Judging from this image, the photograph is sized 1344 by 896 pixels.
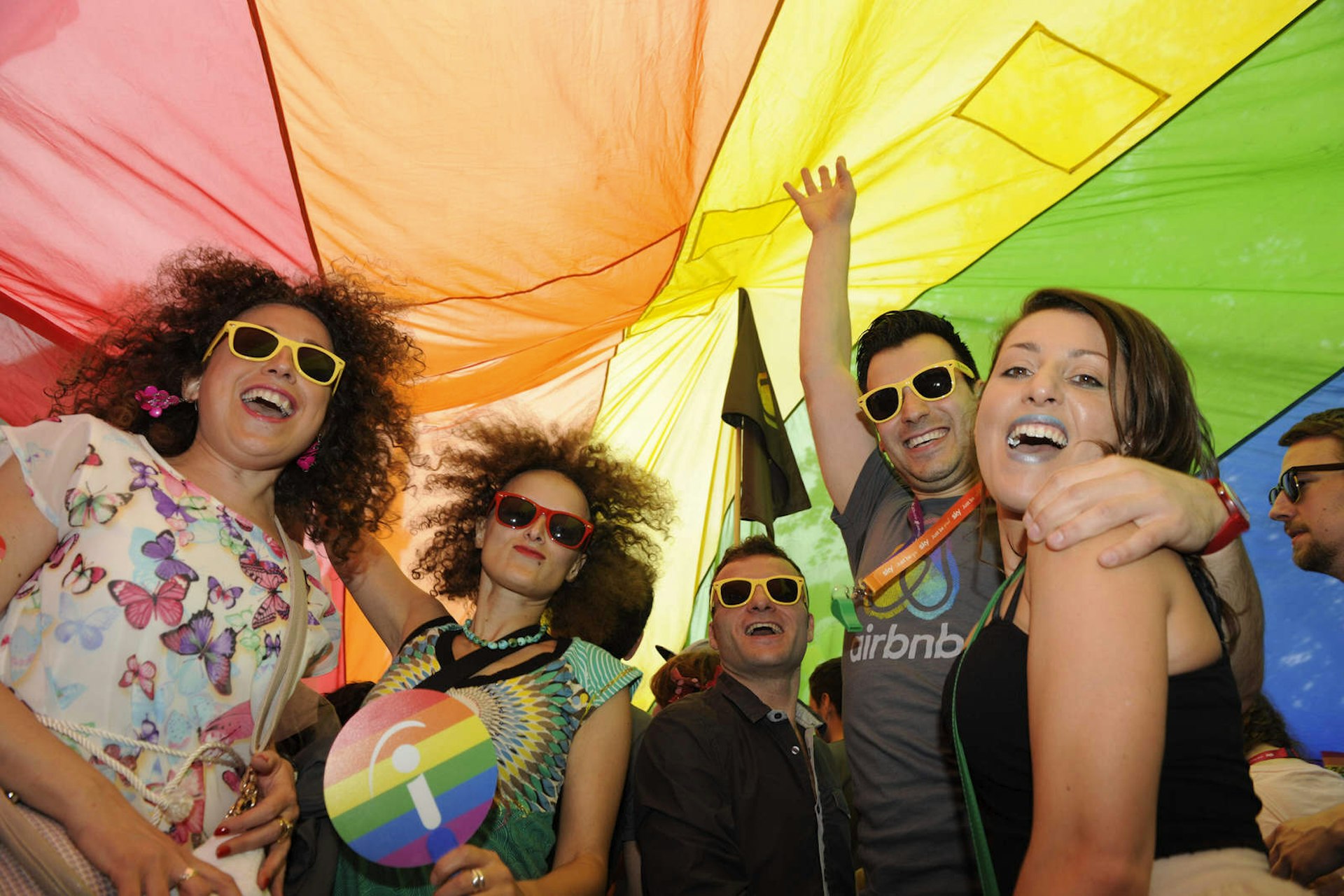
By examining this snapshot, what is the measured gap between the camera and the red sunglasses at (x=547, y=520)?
2781 mm

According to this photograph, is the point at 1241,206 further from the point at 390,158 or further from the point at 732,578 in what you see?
the point at 390,158

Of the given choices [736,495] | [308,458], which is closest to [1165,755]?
[308,458]

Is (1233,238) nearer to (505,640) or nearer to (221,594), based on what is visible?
(505,640)

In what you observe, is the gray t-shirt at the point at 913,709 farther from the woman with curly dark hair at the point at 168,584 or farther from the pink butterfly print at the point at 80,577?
the pink butterfly print at the point at 80,577

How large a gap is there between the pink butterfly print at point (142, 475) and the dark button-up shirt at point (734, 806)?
1.69 meters

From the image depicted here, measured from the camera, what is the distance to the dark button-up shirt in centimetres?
273

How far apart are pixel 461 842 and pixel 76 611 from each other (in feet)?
2.74

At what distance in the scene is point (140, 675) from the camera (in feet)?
5.85

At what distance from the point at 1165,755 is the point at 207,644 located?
5.56ft

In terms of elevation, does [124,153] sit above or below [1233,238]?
below

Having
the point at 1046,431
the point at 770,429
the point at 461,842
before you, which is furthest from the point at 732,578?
the point at 1046,431

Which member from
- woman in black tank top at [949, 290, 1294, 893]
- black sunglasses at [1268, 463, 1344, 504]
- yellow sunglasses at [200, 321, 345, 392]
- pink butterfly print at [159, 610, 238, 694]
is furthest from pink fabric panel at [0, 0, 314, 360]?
black sunglasses at [1268, 463, 1344, 504]

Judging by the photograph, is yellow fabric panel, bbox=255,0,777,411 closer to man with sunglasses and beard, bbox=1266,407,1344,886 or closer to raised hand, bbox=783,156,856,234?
raised hand, bbox=783,156,856,234

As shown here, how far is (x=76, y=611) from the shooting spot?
176 cm
